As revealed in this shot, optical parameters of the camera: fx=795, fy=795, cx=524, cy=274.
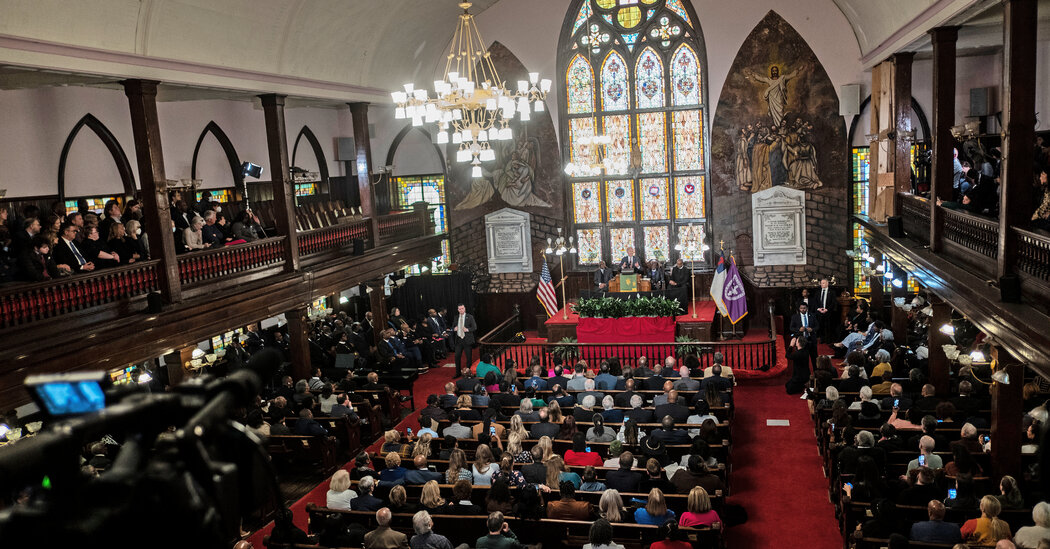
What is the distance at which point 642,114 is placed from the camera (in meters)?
21.5

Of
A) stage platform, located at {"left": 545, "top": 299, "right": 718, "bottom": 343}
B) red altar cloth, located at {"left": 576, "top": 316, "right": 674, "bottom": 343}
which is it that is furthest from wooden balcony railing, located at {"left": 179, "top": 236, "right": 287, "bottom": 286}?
red altar cloth, located at {"left": 576, "top": 316, "right": 674, "bottom": 343}

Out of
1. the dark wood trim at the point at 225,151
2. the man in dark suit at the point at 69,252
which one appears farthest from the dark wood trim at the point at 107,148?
the man in dark suit at the point at 69,252

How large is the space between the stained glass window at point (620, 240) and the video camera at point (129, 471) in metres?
20.6

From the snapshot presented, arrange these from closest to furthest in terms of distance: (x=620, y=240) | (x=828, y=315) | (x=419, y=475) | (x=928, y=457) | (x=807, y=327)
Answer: (x=928, y=457), (x=419, y=475), (x=807, y=327), (x=828, y=315), (x=620, y=240)

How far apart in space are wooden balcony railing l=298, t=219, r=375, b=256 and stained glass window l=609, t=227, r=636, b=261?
6951 mm

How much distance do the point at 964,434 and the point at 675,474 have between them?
353cm

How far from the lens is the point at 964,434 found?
31.8 feet

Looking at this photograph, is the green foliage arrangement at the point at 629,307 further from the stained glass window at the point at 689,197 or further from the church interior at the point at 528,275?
the stained glass window at the point at 689,197

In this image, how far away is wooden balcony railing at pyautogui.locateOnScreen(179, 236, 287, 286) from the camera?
1284 cm

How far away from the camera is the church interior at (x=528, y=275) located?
323 inches

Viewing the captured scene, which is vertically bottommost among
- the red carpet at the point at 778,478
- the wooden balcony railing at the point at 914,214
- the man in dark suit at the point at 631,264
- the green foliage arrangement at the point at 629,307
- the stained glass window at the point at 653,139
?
the red carpet at the point at 778,478

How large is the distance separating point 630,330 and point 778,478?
23.3 feet

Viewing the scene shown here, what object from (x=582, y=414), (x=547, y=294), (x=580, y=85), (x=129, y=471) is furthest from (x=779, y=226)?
(x=129, y=471)

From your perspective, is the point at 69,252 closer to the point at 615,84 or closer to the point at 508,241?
the point at 508,241
